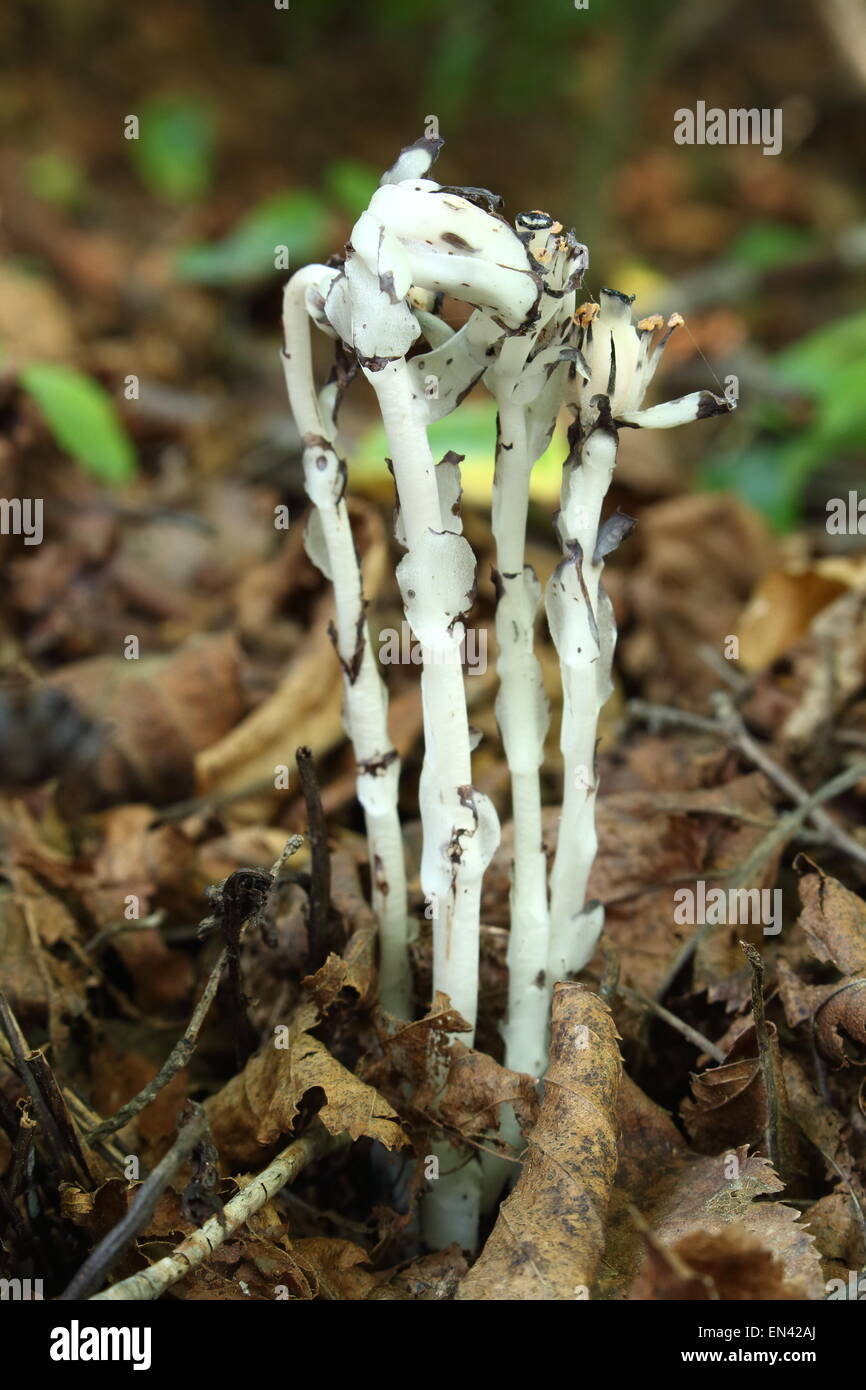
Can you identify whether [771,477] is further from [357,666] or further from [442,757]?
[442,757]

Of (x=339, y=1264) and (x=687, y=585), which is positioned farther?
(x=687, y=585)

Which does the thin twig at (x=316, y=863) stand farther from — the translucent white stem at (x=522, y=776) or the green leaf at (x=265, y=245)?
the green leaf at (x=265, y=245)

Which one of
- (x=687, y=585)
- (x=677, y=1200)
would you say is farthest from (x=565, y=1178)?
(x=687, y=585)

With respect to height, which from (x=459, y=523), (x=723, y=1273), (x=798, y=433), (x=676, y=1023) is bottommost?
(x=723, y=1273)

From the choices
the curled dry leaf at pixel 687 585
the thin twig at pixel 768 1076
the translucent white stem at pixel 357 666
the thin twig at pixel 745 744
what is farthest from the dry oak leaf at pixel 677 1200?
the curled dry leaf at pixel 687 585

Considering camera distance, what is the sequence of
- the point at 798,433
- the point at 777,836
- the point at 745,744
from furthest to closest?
the point at 798,433
the point at 745,744
the point at 777,836

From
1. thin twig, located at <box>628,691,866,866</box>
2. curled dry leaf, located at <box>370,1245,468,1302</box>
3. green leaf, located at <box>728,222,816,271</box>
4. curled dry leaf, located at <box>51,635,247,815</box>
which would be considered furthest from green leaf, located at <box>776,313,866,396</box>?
curled dry leaf, located at <box>370,1245,468,1302</box>

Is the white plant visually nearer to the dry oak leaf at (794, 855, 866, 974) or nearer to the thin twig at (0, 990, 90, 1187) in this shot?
the dry oak leaf at (794, 855, 866, 974)
